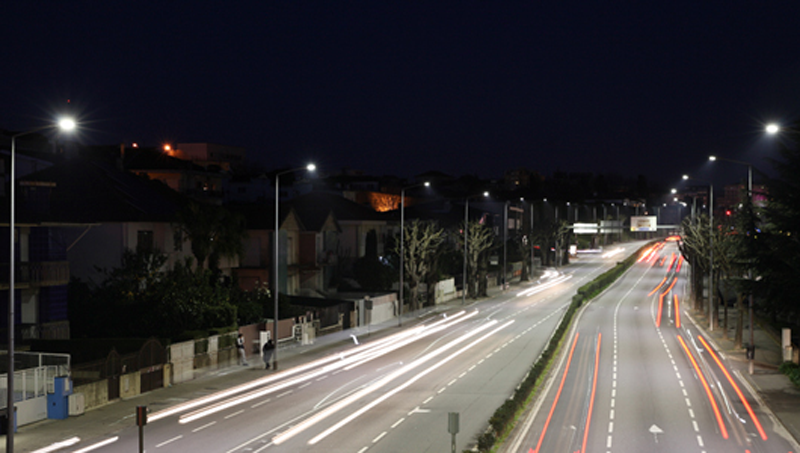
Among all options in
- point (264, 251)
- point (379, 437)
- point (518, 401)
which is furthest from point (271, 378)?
point (264, 251)

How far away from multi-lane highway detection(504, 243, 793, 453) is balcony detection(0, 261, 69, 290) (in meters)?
20.4

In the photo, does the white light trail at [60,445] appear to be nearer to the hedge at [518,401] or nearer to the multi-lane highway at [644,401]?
the hedge at [518,401]

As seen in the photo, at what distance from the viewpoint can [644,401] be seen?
94.0 ft

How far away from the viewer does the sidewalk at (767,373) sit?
87.7 ft

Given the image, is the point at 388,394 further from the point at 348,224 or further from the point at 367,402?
the point at 348,224

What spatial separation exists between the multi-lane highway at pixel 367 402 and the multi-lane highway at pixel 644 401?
1477 millimetres

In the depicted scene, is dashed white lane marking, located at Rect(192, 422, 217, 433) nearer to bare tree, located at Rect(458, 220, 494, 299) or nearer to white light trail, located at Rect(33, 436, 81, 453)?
white light trail, located at Rect(33, 436, 81, 453)

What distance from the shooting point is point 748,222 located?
121ft

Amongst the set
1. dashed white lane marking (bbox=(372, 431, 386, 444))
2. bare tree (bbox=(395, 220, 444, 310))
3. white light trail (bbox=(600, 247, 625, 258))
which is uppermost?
bare tree (bbox=(395, 220, 444, 310))

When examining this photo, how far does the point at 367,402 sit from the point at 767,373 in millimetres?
20181

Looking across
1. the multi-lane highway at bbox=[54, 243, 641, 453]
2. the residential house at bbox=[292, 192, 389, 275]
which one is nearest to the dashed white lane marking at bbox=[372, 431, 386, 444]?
the multi-lane highway at bbox=[54, 243, 641, 453]

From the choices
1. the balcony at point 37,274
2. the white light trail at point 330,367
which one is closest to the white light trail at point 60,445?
the white light trail at point 330,367

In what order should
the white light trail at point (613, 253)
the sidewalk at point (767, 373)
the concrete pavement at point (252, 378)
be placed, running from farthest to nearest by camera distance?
the white light trail at point (613, 253) → the sidewalk at point (767, 373) → the concrete pavement at point (252, 378)

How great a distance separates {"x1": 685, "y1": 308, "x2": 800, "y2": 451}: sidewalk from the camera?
26.7 m
